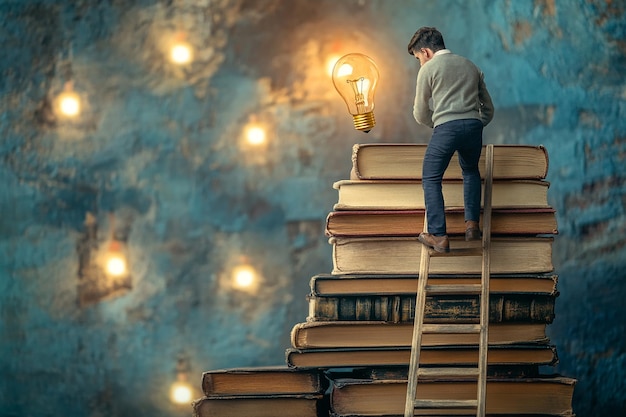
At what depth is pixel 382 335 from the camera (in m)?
3.28

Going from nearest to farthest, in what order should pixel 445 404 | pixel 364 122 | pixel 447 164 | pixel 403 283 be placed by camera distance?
pixel 445 404, pixel 447 164, pixel 403 283, pixel 364 122

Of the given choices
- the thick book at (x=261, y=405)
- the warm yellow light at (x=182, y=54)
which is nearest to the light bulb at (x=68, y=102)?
the warm yellow light at (x=182, y=54)

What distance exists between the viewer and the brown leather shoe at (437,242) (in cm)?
312

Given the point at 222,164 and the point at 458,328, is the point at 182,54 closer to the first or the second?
the point at 222,164

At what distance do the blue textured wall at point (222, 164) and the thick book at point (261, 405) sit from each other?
78cm

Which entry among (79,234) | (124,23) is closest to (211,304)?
(79,234)

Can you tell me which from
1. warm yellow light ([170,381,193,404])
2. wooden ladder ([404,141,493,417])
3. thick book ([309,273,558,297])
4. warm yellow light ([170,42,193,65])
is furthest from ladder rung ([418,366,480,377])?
warm yellow light ([170,42,193,65])

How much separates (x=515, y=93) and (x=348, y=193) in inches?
49.5

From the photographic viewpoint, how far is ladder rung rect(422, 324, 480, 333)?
124 inches

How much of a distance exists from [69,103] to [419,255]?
1897 millimetres

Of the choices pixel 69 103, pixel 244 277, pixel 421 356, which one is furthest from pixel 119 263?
pixel 421 356

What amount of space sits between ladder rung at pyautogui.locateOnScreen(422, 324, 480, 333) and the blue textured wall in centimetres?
102

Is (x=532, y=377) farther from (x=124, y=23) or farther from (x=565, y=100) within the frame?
(x=124, y=23)

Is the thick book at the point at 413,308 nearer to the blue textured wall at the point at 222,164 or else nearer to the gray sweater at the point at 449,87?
the gray sweater at the point at 449,87
